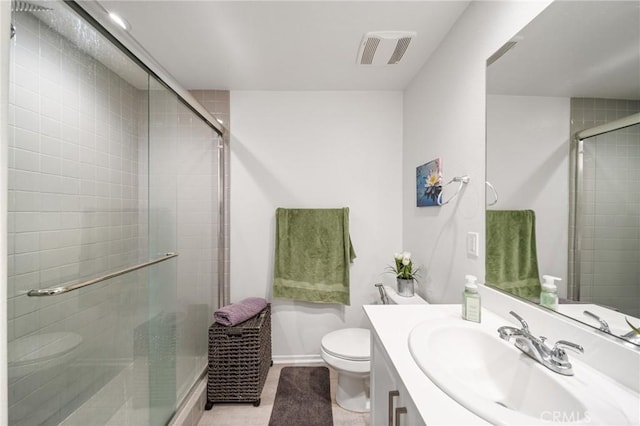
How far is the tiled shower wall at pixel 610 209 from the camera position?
1.84 ft

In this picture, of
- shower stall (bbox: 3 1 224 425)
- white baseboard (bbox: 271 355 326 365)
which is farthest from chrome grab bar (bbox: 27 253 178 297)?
white baseboard (bbox: 271 355 326 365)

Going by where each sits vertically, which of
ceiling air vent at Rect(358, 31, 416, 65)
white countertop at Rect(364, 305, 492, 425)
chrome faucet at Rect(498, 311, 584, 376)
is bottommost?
white countertop at Rect(364, 305, 492, 425)

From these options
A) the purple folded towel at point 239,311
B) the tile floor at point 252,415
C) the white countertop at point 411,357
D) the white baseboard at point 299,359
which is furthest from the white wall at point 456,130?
the purple folded towel at point 239,311

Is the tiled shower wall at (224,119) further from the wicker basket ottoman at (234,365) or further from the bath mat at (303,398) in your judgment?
the bath mat at (303,398)

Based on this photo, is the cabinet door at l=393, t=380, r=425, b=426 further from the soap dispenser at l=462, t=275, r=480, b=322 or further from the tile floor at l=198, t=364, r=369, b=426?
the tile floor at l=198, t=364, r=369, b=426

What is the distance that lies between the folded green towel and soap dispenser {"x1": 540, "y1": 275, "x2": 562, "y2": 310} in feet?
4.00

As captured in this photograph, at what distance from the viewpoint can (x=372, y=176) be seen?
198 cm

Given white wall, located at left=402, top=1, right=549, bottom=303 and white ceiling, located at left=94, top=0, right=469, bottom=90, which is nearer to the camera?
white wall, located at left=402, top=1, right=549, bottom=303

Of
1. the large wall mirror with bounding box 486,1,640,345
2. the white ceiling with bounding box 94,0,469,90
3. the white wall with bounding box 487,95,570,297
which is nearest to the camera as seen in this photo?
the large wall mirror with bounding box 486,1,640,345

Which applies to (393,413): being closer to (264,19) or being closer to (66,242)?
(66,242)

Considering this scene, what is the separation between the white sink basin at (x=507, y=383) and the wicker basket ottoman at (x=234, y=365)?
3.78 feet

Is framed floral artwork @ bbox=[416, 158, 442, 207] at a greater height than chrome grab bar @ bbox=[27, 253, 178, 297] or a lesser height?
greater

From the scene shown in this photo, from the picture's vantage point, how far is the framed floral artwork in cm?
142

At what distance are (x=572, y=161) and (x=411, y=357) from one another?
710 mm
